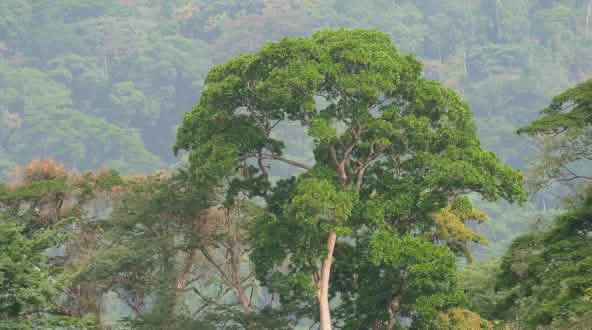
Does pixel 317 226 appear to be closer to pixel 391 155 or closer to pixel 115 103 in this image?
pixel 391 155

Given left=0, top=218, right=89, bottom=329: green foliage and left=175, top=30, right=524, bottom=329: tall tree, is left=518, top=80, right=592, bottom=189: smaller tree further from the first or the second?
left=0, top=218, right=89, bottom=329: green foliage

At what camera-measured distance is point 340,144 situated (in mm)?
22125

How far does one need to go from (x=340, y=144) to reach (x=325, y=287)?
3.11 metres

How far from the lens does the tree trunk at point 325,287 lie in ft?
69.4

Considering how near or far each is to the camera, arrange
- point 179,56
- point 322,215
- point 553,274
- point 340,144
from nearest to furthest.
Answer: point 553,274 → point 322,215 → point 340,144 → point 179,56

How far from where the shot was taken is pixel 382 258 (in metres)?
20.2

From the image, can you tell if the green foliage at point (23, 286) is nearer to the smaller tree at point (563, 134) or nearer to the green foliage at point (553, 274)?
the green foliage at point (553, 274)

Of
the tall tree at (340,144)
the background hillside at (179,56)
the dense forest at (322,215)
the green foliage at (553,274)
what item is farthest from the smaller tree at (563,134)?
the background hillside at (179,56)

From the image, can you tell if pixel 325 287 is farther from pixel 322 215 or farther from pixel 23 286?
pixel 23 286

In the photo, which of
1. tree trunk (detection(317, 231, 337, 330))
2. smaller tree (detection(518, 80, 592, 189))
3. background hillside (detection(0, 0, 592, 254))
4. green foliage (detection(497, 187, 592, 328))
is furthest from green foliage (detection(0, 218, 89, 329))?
background hillside (detection(0, 0, 592, 254))

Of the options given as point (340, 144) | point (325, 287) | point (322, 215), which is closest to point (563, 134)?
point (340, 144)

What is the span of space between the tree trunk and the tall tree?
0.07 ft

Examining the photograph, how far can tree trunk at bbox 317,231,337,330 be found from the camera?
21141 mm

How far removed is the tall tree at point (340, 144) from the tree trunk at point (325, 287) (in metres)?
0.02
